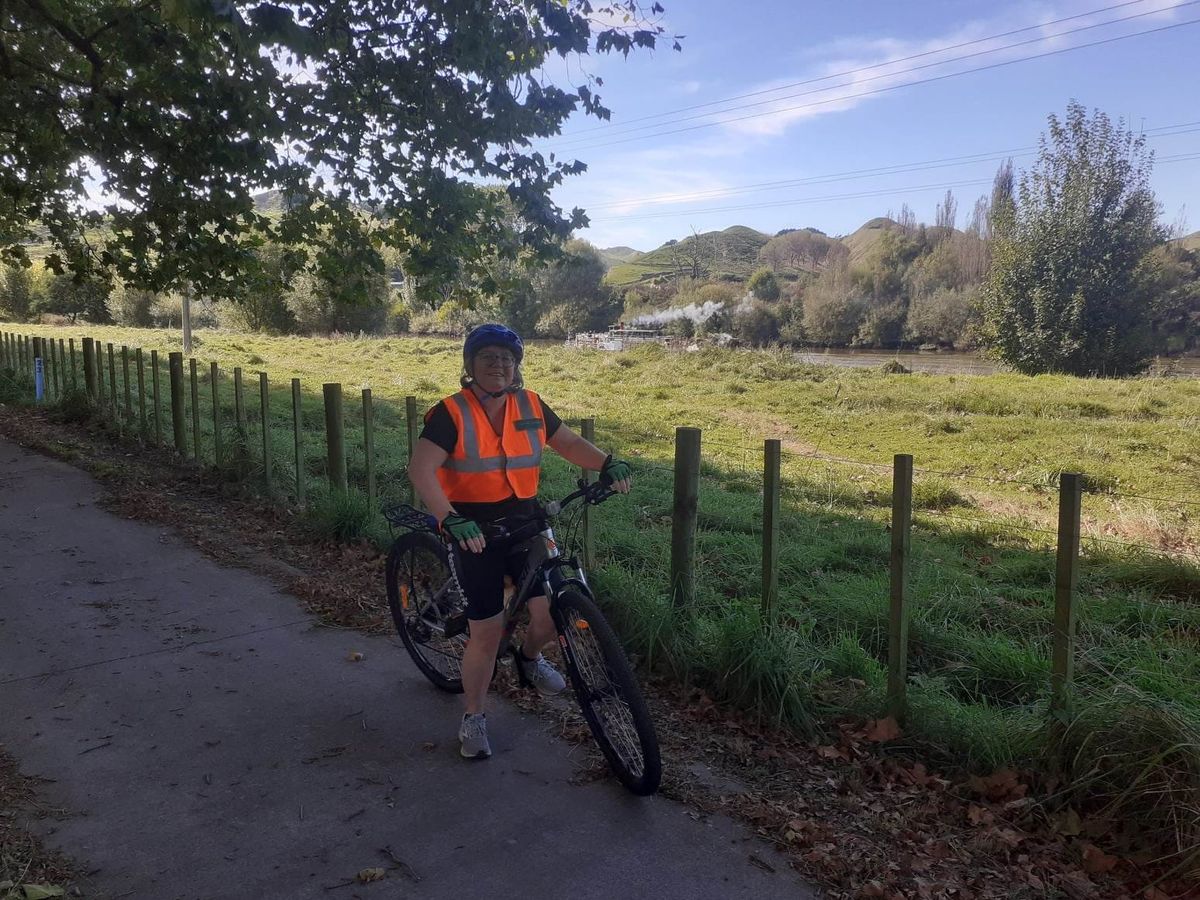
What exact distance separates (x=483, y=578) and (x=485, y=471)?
46 cm

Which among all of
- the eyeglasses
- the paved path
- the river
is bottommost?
the paved path

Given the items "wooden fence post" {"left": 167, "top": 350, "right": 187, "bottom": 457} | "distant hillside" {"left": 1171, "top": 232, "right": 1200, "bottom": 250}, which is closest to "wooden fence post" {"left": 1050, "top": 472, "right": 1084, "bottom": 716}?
"wooden fence post" {"left": 167, "top": 350, "right": 187, "bottom": 457}

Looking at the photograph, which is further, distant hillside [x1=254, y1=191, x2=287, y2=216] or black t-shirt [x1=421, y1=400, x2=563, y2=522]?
distant hillside [x1=254, y1=191, x2=287, y2=216]

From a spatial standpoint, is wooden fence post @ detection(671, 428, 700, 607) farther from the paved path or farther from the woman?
the paved path

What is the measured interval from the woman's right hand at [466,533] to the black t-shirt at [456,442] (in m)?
0.45

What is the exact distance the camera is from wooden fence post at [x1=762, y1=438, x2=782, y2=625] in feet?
14.7

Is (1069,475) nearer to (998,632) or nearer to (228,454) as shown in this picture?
(998,632)

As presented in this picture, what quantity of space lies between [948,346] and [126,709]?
180ft

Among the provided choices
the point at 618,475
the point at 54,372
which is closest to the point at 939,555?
the point at 618,475

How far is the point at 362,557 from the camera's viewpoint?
685 centimetres

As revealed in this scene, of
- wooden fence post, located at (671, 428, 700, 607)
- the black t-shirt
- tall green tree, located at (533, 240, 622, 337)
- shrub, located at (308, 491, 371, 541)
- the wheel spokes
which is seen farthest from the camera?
tall green tree, located at (533, 240, 622, 337)

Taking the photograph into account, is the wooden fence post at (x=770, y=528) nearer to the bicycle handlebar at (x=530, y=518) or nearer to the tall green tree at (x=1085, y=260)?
the bicycle handlebar at (x=530, y=518)

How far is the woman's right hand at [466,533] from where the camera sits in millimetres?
3342

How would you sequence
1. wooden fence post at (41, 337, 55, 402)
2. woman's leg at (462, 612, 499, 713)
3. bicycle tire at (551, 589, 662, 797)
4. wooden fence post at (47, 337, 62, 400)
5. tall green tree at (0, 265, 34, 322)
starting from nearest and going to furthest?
bicycle tire at (551, 589, 662, 797) < woman's leg at (462, 612, 499, 713) < wooden fence post at (47, 337, 62, 400) < wooden fence post at (41, 337, 55, 402) < tall green tree at (0, 265, 34, 322)
